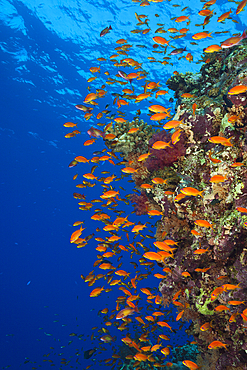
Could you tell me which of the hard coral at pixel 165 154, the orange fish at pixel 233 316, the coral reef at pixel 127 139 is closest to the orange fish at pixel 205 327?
the orange fish at pixel 233 316

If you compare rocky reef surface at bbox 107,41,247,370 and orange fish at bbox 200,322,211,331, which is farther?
orange fish at bbox 200,322,211,331

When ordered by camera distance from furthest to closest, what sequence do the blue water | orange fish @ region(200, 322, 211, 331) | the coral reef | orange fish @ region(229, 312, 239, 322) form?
the blue water → the coral reef → orange fish @ region(200, 322, 211, 331) → orange fish @ region(229, 312, 239, 322)

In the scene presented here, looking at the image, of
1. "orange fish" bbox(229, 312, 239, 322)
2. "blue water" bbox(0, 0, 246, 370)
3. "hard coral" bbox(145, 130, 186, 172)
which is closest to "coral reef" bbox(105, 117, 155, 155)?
"hard coral" bbox(145, 130, 186, 172)

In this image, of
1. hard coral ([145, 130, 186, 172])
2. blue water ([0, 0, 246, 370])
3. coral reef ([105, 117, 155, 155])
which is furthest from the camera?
blue water ([0, 0, 246, 370])

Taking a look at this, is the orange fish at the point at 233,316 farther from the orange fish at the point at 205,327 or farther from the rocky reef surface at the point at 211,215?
the orange fish at the point at 205,327

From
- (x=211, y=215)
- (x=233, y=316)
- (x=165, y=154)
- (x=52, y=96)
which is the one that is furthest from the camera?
(x=52, y=96)

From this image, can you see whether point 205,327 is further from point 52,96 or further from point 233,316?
point 52,96

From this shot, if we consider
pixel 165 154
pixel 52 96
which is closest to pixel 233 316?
pixel 165 154

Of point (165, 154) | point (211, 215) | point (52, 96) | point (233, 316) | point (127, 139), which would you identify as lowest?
point (233, 316)

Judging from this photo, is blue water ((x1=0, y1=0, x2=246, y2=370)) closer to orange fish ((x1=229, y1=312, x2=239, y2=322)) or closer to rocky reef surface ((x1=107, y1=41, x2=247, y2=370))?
rocky reef surface ((x1=107, y1=41, x2=247, y2=370))

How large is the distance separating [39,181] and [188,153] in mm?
42018

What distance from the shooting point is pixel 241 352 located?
4.04m

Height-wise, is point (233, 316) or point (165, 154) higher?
point (165, 154)

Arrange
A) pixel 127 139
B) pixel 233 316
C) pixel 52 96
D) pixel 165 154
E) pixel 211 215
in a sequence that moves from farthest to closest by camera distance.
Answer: pixel 52 96 < pixel 127 139 < pixel 165 154 < pixel 211 215 < pixel 233 316
